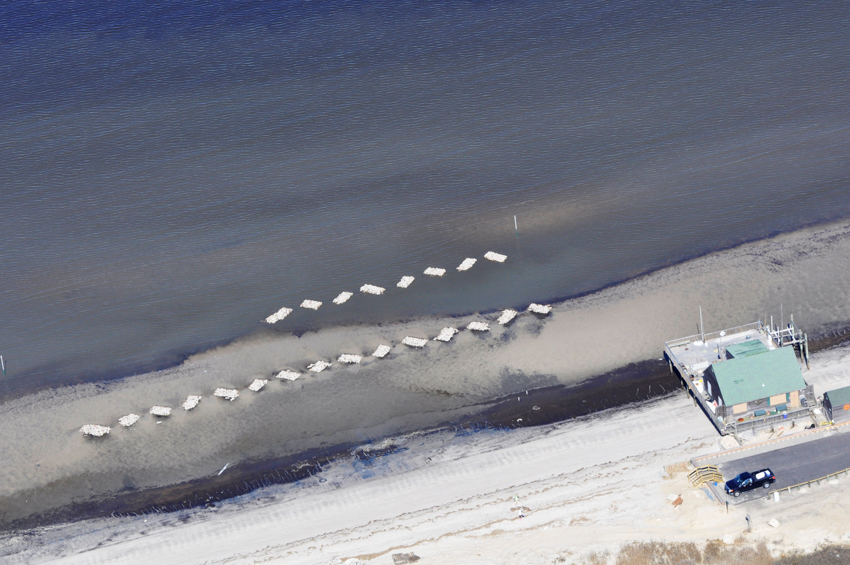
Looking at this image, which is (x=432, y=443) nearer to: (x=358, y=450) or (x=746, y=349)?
(x=358, y=450)

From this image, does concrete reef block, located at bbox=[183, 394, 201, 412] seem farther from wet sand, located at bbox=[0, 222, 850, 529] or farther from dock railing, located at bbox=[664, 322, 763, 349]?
dock railing, located at bbox=[664, 322, 763, 349]

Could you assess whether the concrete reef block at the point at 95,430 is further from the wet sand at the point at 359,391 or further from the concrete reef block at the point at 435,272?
the concrete reef block at the point at 435,272

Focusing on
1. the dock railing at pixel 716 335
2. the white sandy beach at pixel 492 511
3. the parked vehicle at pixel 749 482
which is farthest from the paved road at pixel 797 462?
the dock railing at pixel 716 335

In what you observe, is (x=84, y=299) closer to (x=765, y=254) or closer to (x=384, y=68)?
(x=384, y=68)

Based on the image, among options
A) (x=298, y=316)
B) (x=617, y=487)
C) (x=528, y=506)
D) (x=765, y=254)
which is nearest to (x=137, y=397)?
(x=298, y=316)

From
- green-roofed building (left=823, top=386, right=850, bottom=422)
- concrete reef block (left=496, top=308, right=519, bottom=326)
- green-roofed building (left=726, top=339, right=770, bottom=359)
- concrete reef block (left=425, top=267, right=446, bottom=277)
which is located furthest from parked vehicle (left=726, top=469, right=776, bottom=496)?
concrete reef block (left=425, top=267, right=446, bottom=277)

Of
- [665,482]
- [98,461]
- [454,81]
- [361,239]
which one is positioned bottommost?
[665,482]

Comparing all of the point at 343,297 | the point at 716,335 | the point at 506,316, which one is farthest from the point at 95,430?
the point at 716,335
